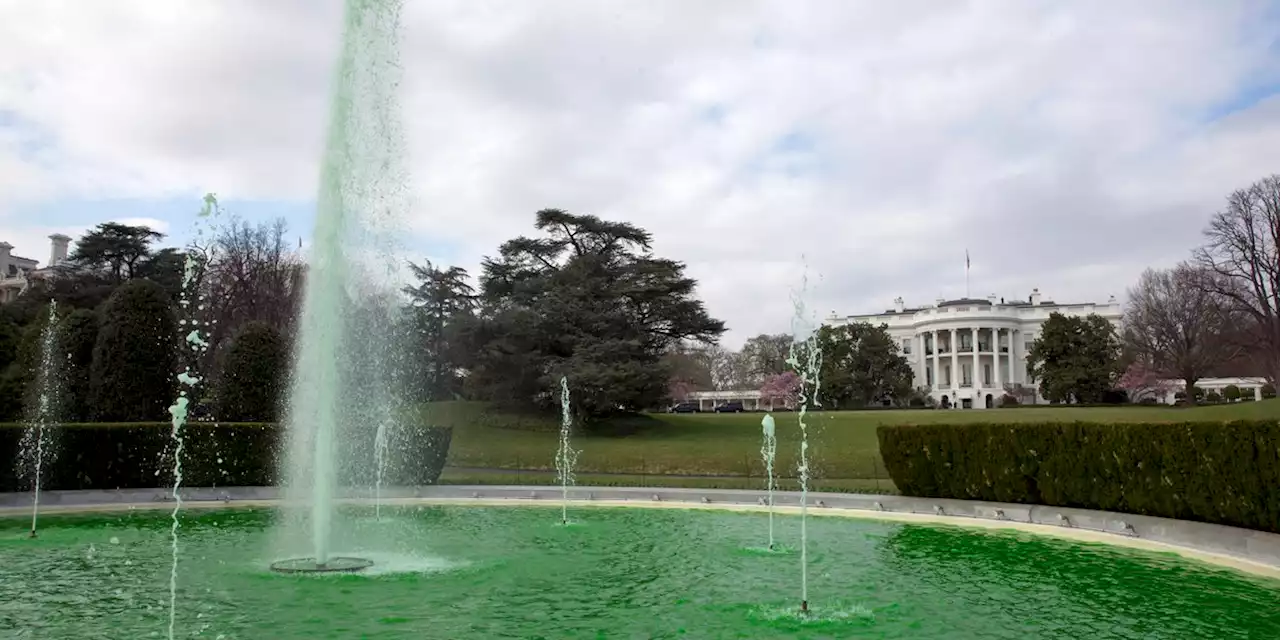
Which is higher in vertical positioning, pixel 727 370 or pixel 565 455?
pixel 727 370

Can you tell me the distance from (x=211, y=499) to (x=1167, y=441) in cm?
2020

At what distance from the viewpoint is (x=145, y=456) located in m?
21.0

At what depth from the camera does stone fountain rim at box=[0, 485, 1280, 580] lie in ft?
39.4

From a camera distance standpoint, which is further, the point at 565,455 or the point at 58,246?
the point at 58,246

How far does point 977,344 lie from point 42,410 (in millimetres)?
85825

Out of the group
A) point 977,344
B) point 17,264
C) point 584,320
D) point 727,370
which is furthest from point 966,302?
point 17,264

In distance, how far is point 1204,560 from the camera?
449 inches

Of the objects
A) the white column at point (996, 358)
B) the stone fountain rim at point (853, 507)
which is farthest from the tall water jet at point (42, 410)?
the white column at point (996, 358)

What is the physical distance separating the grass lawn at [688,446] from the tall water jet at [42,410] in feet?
32.8

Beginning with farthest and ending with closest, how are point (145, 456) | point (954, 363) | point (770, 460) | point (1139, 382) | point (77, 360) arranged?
point (954, 363) < point (1139, 382) < point (77, 360) < point (145, 456) < point (770, 460)

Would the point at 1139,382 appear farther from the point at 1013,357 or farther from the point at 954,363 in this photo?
the point at 1013,357

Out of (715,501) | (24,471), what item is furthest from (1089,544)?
(24,471)

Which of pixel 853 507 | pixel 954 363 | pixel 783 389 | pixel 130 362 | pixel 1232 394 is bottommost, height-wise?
pixel 853 507

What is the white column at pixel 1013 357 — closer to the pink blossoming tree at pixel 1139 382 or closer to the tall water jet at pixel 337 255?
the pink blossoming tree at pixel 1139 382
